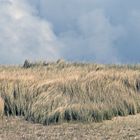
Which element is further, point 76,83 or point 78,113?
point 76,83

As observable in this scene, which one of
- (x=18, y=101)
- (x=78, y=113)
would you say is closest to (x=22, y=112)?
(x=18, y=101)

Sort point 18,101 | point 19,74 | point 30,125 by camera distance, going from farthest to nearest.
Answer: point 19,74 < point 18,101 < point 30,125

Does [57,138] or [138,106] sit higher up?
[138,106]

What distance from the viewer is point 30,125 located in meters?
18.0

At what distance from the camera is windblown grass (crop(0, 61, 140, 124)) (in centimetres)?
1838

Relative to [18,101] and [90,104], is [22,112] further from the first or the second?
[90,104]

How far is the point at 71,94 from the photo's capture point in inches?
759

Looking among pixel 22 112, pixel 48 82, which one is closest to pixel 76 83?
pixel 48 82

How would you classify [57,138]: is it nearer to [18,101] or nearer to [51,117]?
[51,117]

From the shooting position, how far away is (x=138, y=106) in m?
19.0

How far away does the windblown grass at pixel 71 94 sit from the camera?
18.4 metres

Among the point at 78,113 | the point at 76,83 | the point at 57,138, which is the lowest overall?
the point at 57,138

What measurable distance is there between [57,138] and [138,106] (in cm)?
390

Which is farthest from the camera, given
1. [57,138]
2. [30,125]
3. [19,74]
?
[19,74]
